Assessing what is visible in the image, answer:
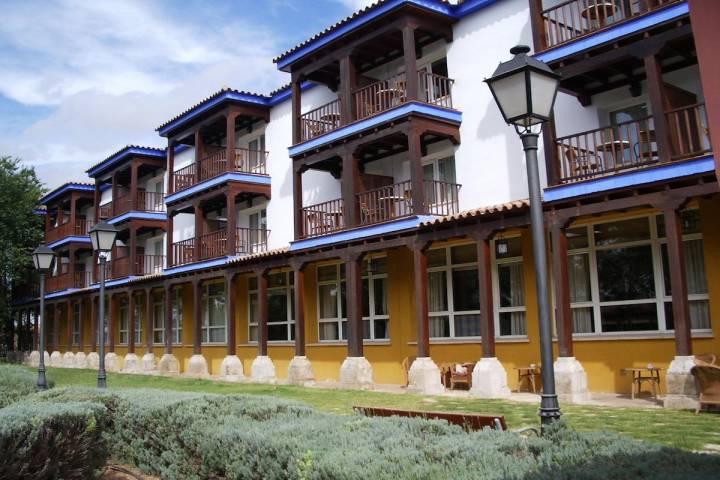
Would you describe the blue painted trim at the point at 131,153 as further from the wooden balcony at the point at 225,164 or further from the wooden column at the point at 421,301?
the wooden column at the point at 421,301

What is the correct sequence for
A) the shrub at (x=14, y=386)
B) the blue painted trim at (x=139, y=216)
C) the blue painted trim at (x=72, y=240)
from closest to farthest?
the shrub at (x=14, y=386), the blue painted trim at (x=139, y=216), the blue painted trim at (x=72, y=240)

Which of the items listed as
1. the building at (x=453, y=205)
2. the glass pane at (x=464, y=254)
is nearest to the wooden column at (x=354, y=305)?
the building at (x=453, y=205)

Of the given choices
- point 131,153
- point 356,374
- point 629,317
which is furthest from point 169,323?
point 629,317

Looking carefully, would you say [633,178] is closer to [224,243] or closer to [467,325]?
[467,325]

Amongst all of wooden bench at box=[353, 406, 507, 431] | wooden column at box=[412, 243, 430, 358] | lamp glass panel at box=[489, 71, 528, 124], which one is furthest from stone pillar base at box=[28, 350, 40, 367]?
lamp glass panel at box=[489, 71, 528, 124]

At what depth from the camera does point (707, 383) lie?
996cm

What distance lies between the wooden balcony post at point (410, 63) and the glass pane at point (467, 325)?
556 cm

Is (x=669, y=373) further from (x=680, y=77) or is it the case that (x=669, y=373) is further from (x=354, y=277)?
(x=354, y=277)

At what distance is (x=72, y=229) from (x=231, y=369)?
19003 mm

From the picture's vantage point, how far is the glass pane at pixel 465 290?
16312 millimetres

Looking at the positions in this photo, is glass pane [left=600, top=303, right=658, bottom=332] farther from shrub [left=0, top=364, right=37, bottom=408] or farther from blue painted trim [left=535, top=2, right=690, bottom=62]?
shrub [left=0, top=364, right=37, bottom=408]

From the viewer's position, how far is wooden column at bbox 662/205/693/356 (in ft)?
35.4

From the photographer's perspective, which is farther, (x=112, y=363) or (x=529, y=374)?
(x=112, y=363)

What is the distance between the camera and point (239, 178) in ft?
75.5
